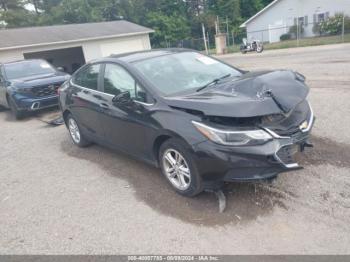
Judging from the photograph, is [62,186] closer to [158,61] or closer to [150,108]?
[150,108]

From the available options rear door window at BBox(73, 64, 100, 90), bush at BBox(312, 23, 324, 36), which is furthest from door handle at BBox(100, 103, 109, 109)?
bush at BBox(312, 23, 324, 36)

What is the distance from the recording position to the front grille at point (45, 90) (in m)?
9.09

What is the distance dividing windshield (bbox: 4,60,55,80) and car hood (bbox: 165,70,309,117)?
781 cm

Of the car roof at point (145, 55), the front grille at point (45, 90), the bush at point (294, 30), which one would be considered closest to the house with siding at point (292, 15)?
the bush at point (294, 30)

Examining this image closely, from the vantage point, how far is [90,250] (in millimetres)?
3191

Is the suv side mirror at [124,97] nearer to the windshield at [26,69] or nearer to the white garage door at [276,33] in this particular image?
the windshield at [26,69]

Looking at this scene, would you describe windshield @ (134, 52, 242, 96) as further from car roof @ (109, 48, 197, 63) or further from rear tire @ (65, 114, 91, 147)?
rear tire @ (65, 114, 91, 147)

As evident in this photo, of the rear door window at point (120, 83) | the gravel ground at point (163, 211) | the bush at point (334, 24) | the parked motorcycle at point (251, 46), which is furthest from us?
the bush at point (334, 24)

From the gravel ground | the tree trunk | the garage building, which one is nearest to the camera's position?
the gravel ground

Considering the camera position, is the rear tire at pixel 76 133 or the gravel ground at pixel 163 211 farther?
the rear tire at pixel 76 133

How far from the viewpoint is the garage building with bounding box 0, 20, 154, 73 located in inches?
754

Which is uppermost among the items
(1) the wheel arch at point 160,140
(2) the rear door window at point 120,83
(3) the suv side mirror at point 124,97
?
(2) the rear door window at point 120,83

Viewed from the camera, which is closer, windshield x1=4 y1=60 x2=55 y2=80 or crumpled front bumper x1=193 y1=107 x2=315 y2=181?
crumpled front bumper x1=193 y1=107 x2=315 y2=181

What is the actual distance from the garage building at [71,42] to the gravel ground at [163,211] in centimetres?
1584
